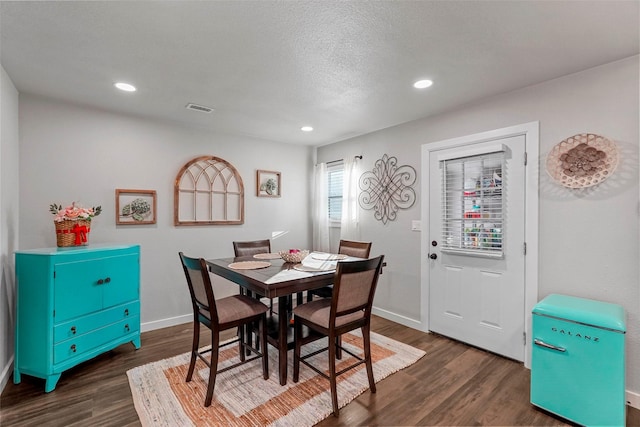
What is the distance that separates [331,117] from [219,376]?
110 inches

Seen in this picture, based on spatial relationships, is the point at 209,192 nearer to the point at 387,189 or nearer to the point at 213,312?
the point at 213,312

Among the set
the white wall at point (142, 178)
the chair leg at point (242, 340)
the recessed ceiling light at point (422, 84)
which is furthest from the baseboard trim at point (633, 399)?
the white wall at point (142, 178)

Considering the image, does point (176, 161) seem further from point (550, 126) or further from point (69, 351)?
point (550, 126)

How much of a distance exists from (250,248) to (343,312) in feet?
5.76

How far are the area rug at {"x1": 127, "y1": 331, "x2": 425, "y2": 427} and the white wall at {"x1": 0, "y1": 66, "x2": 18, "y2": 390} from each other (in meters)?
0.97

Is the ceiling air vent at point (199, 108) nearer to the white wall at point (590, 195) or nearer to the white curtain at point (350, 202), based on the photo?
the white curtain at point (350, 202)

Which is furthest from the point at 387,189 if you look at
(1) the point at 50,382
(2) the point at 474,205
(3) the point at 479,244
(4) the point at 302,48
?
(1) the point at 50,382

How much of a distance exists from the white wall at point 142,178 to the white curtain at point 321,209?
488mm

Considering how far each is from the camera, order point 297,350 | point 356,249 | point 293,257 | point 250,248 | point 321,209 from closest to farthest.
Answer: point 297,350
point 293,257
point 356,249
point 250,248
point 321,209

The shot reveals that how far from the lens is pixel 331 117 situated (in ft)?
11.3

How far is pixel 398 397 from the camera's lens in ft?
7.22

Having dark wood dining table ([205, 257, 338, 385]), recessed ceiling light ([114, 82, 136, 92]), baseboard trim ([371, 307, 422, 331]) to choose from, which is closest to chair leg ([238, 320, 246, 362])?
dark wood dining table ([205, 257, 338, 385])

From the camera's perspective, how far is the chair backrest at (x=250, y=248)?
3391mm

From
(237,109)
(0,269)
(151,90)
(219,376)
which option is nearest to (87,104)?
(151,90)
